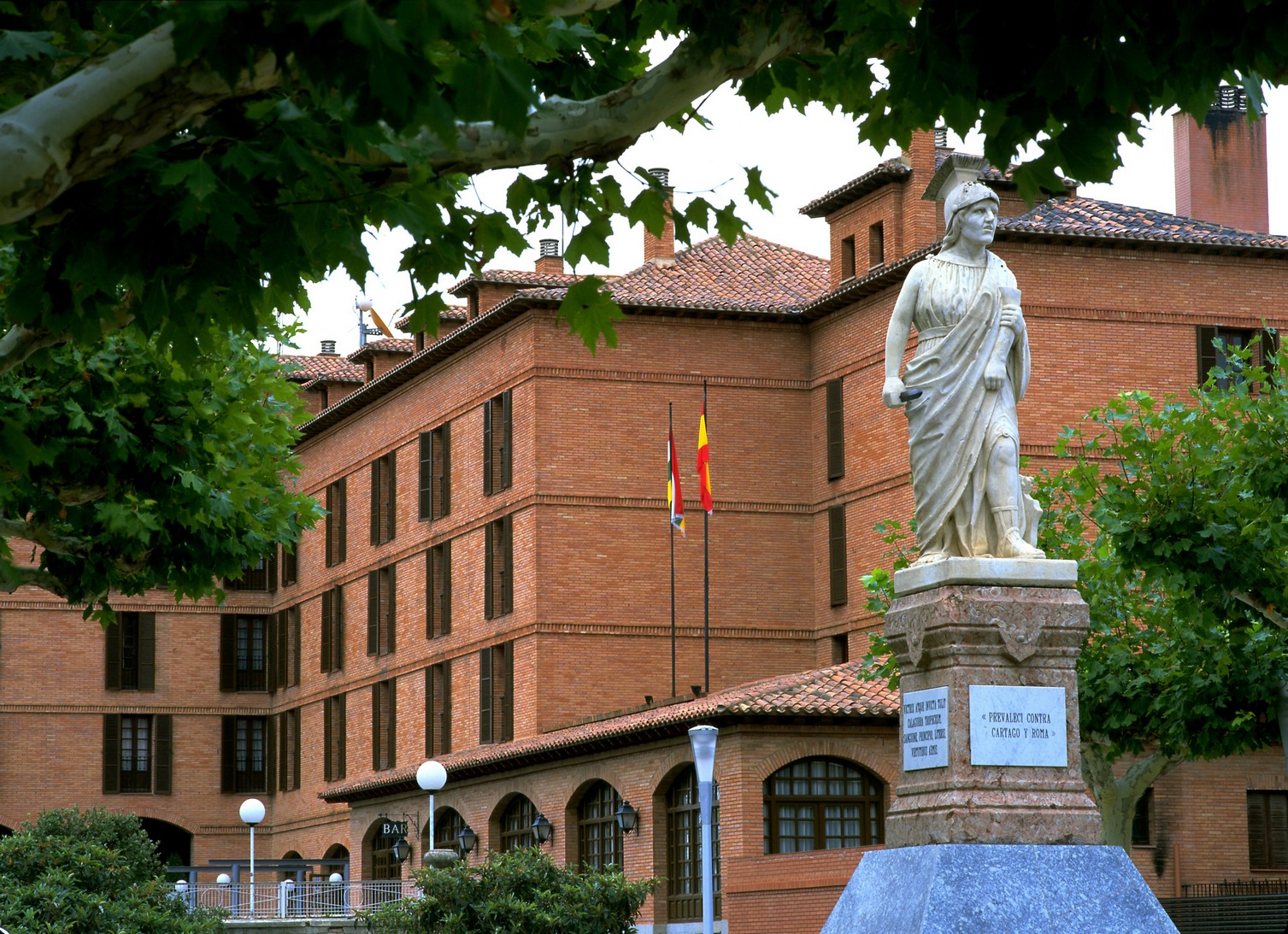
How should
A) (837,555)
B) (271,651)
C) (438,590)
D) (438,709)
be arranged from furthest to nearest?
(271,651) < (438,590) < (438,709) < (837,555)

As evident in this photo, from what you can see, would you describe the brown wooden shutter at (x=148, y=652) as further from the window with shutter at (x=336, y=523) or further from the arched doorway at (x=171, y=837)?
the window with shutter at (x=336, y=523)

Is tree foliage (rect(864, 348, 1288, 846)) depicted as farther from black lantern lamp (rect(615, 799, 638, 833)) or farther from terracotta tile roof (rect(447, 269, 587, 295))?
terracotta tile roof (rect(447, 269, 587, 295))

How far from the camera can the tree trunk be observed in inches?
1300

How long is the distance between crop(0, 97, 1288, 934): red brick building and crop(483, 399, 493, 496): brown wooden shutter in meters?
0.08

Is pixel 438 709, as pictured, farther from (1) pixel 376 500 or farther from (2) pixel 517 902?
(2) pixel 517 902

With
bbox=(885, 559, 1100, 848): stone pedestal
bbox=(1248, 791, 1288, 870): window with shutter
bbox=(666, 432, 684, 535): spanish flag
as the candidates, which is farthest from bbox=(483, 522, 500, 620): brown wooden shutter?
bbox=(885, 559, 1100, 848): stone pedestal

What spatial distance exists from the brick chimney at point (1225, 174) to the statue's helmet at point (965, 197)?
32.5 meters

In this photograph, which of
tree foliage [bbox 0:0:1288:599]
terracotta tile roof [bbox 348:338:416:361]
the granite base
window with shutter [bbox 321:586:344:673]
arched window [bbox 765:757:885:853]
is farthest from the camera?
window with shutter [bbox 321:586:344:673]

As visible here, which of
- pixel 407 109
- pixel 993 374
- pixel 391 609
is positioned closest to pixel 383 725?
pixel 391 609

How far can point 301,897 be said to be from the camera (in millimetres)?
38906

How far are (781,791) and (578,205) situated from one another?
29888mm

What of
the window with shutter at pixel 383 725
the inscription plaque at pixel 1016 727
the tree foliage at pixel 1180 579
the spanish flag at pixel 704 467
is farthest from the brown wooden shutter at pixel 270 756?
the inscription plaque at pixel 1016 727

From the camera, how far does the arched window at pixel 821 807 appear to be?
3731cm

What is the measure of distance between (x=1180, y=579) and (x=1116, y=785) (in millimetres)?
9335
